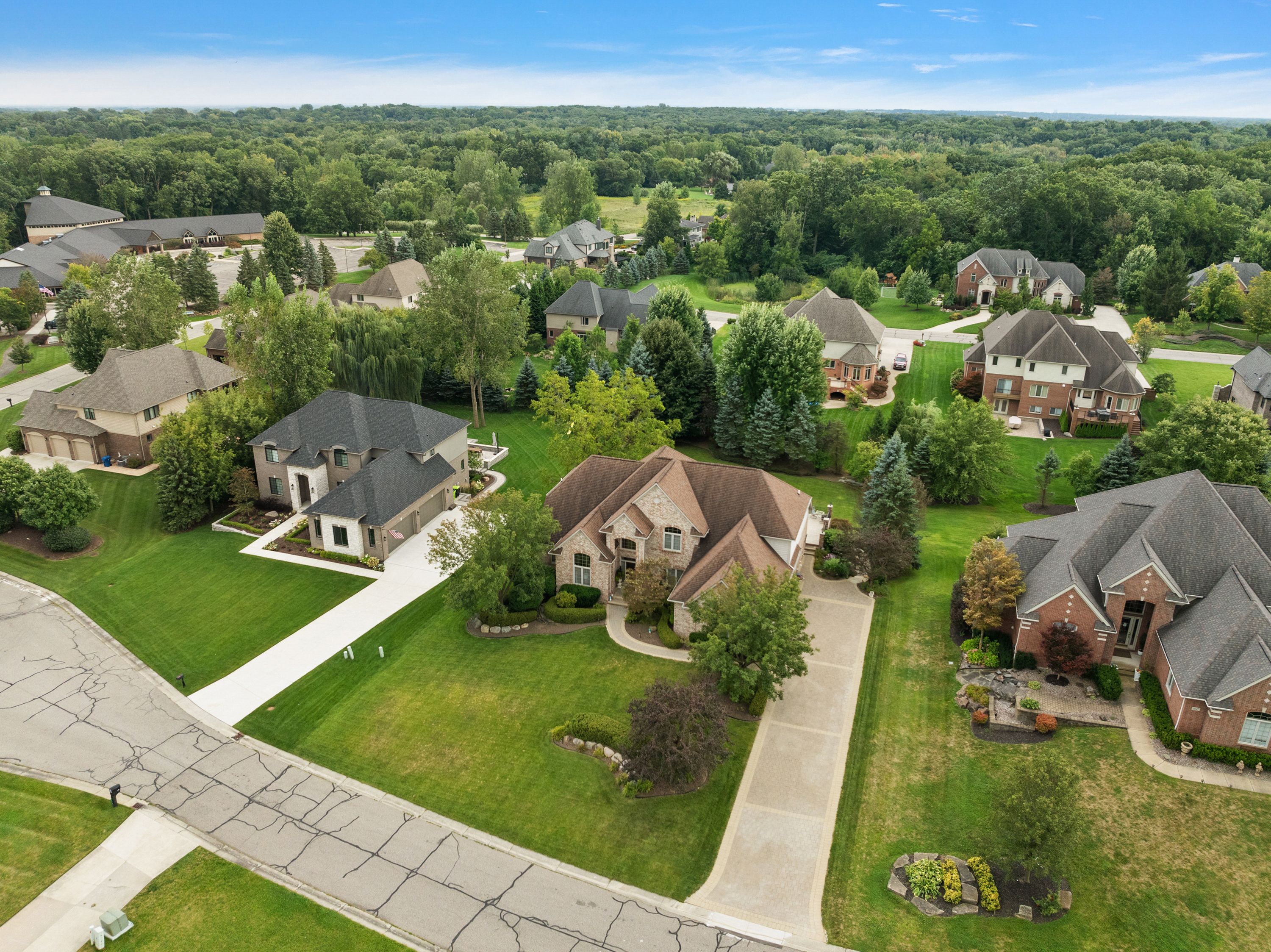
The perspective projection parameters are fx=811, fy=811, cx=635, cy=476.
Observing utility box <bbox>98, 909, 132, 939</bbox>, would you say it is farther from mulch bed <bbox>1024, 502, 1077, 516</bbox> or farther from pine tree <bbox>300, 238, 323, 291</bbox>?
pine tree <bbox>300, 238, 323, 291</bbox>

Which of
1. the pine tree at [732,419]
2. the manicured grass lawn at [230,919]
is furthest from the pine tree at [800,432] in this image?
the manicured grass lawn at [230,919]

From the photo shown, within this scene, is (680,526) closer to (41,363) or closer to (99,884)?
(99,884)

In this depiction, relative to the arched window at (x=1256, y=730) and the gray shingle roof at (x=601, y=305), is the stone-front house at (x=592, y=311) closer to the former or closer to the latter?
the gray shingle roof at (x=601, y=305)

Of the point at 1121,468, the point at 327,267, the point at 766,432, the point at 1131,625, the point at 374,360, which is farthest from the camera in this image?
the point at 327,267

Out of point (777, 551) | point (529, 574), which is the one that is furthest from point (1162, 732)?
point (529, 574)

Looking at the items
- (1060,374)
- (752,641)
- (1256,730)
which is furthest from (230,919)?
(1060,374)

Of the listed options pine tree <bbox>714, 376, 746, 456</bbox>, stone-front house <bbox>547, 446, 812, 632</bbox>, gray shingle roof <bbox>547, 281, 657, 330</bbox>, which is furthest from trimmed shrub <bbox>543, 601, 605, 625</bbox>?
gray shingle roof <bbox>547, 281, 657, 330</bbox>

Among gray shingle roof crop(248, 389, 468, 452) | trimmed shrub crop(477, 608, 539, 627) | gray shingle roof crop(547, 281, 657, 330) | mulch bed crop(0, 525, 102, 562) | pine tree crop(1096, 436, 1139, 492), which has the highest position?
gray shingle roof crop(547, 281, 657, 330)
